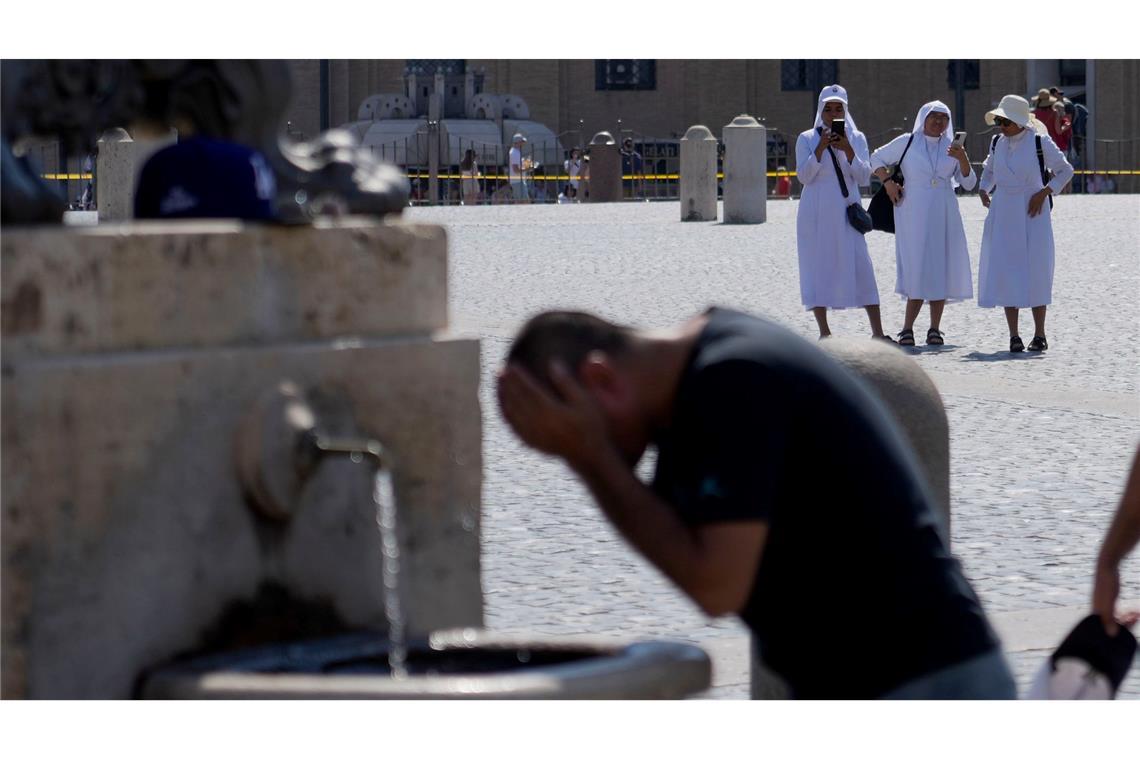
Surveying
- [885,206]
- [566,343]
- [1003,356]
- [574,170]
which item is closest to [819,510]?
[566,343]

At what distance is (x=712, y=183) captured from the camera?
3120 centimetres

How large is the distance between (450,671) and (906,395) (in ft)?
5.39

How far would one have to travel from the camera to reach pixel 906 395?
4730 millimetres

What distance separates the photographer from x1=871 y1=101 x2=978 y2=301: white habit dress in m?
13.2

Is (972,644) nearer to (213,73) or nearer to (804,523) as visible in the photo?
(804,523)

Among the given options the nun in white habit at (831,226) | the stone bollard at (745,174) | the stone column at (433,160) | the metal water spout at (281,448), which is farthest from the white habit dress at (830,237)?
the stone column at (433,160)

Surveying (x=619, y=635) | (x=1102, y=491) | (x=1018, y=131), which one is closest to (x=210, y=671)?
(x=619, y=635)

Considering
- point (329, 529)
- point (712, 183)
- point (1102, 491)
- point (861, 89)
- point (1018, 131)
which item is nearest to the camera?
point (329, 529)

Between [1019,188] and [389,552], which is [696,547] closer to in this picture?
[389,552]

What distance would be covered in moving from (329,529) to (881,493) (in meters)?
1.02

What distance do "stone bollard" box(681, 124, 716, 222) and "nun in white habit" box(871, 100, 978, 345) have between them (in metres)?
17.4

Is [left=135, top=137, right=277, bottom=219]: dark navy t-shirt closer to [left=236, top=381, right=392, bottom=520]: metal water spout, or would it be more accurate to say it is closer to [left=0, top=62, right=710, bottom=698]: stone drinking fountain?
[left=0, top=62, right=710, bottom=698]: stone drinking fountain

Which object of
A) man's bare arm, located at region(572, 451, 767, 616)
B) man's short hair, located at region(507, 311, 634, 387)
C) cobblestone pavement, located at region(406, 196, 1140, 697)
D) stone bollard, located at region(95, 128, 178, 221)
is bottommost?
cobblestone pavement, located at region(406, 196, 1140, 697)

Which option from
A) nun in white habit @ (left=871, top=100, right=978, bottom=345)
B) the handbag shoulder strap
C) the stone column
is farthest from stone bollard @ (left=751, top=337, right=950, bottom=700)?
the stone column
